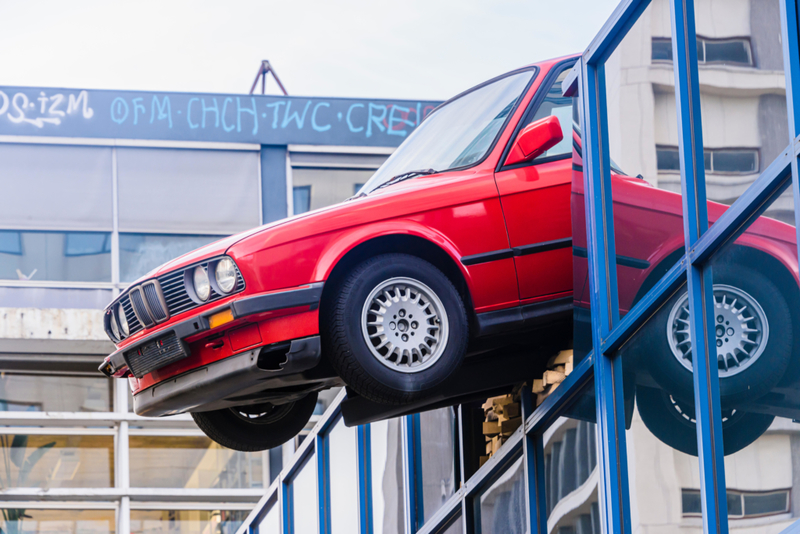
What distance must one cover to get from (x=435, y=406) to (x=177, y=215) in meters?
8.09

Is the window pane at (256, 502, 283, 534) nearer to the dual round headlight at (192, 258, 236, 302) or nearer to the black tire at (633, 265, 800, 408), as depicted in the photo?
the dual round headlight at (192, 258, 236, 302)

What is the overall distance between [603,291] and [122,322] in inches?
114

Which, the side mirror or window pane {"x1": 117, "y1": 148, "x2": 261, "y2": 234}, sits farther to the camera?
window pane {"x1": 117, "y1": 148, "x2": 261, "y2": 234}

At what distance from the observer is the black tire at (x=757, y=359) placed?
158 inches

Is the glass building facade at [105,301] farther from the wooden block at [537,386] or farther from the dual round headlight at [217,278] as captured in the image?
the dual round headlight at [217,278]

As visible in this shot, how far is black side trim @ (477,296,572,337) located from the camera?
5.83 meters

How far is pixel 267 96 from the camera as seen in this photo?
14773 mm

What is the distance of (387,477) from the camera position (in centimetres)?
1044

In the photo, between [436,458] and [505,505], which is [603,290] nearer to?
[505,505]

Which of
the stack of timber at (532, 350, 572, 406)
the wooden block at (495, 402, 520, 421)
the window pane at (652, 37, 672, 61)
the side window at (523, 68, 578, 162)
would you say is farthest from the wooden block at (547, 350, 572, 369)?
the window pane at (652, 37, 672, 61)

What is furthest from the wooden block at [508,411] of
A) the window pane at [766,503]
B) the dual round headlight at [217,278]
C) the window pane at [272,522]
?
the window pane at [272,522]

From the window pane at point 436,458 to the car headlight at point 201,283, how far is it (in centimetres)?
391

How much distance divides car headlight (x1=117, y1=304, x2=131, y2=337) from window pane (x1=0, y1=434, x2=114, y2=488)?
818 centimetres

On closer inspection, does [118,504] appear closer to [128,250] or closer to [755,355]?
[128,250]
